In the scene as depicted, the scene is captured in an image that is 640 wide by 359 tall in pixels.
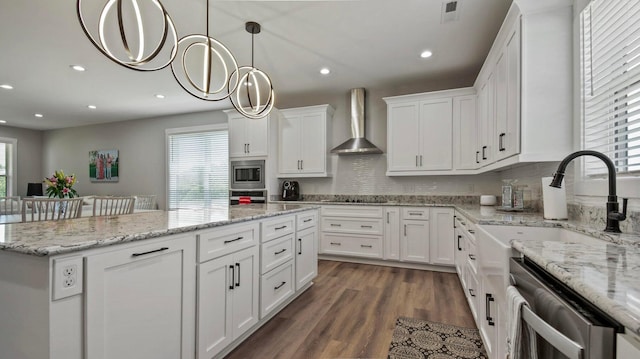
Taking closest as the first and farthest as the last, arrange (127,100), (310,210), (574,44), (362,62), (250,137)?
(574,44)
(310,210)
(362,62)
(250,137)
(127,100)

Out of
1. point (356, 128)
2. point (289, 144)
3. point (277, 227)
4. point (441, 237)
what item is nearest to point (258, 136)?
point (289, 144)

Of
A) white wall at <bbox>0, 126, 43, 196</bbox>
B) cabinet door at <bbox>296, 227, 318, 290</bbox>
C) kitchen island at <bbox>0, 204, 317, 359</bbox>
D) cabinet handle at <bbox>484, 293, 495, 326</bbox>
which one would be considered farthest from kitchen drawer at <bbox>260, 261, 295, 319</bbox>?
white wall at <bbox>0, 126, 43, 196</bbox>

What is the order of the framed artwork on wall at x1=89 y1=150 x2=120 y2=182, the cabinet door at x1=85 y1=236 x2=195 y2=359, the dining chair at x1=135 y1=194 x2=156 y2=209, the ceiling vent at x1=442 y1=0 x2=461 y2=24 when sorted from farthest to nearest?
the framed artwork on wall at x1=89 y1=150 x2=120 y2=182, the dining chair at x1=135 y1=194 x2=156 y2=209, the ceiling vent at x1=442 y1=0 x2=461 y2=24, the cabinet door at x1=85 y1=236 x2=195 y2=359

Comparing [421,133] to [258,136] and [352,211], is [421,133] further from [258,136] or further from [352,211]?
[258,136]

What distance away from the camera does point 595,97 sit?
1.75 m

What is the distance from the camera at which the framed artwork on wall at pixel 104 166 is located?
6773mm

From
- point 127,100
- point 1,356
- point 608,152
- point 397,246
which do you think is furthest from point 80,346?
point 127,100

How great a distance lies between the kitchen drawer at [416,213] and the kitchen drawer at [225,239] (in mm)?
2314

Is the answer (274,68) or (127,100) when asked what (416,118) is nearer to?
(274,68)

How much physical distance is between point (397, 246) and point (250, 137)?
276 centimetres

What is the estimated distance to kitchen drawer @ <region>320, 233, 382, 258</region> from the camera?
13.0 feet

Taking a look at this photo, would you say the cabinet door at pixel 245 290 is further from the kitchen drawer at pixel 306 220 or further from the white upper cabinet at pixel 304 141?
the white upper cabinet at pixel 304 141

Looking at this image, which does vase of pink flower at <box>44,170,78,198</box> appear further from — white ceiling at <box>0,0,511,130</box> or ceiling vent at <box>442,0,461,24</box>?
ceiling vent at <box>442,0,461,24</box>

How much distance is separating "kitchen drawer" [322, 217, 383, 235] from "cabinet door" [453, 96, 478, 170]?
132 centimetres
